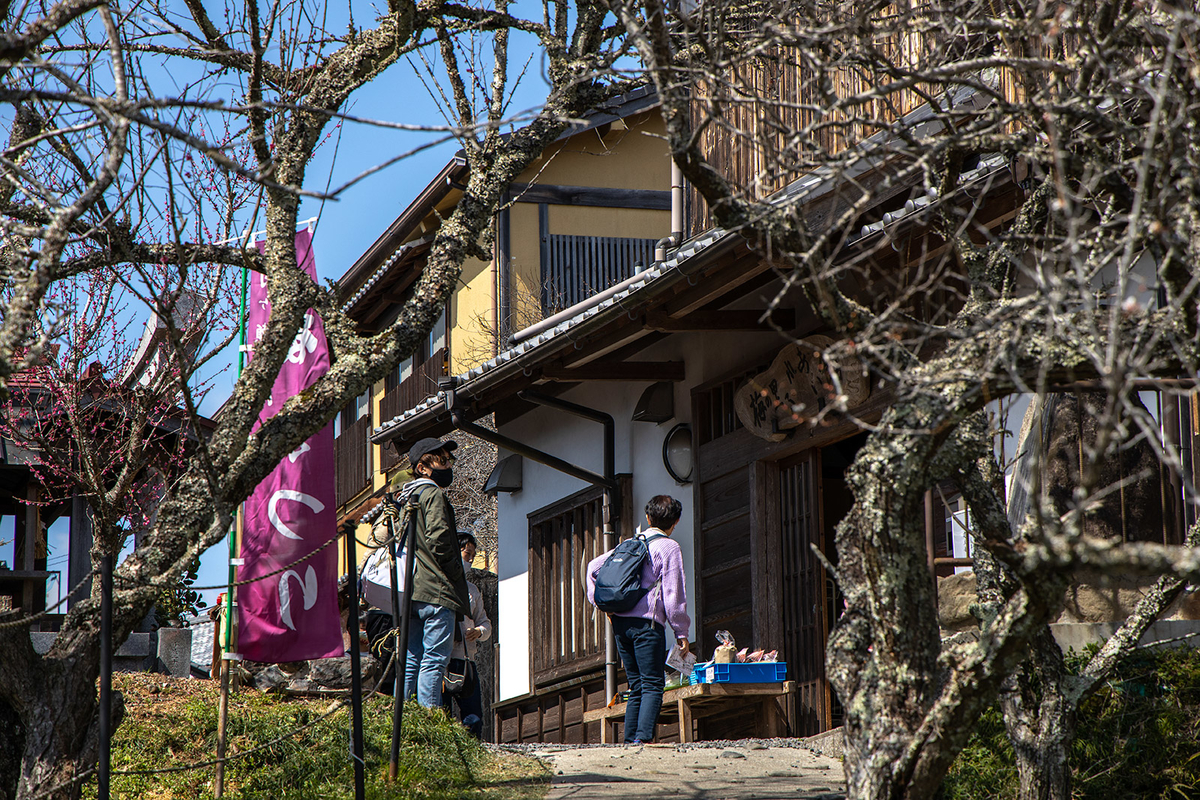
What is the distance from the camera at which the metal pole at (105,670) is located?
4.71 metres

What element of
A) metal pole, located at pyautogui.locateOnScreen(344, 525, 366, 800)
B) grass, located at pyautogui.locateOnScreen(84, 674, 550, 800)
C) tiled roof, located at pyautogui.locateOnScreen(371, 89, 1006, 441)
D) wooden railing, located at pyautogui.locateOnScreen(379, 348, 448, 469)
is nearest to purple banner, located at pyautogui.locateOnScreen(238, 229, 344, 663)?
metal pole, located at pyautogui.locateOnScreen(344, 525, 366, 800)

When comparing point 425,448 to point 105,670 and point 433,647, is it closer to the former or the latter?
point 433,647

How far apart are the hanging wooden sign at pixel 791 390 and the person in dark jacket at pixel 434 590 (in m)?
2.41

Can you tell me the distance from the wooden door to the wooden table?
0.51ft

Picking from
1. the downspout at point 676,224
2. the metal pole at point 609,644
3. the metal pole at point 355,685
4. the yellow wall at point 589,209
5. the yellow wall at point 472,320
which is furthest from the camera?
the yellow wall at point 472,320

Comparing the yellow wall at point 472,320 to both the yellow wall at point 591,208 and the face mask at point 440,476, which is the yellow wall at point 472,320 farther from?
the face mask at point 440,476

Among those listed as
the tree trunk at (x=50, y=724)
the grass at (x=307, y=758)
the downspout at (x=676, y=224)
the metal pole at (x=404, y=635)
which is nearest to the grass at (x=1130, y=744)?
the grass at (x=307, y=758)

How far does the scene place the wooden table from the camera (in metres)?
8.55

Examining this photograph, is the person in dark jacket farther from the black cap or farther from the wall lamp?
the wall lamp

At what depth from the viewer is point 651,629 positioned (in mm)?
7953

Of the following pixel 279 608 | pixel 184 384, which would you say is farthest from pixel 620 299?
pixel 184 384

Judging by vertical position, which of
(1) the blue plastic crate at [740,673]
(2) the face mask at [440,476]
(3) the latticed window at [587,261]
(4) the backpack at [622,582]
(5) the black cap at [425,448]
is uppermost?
(3) the latticed window at [587,261]

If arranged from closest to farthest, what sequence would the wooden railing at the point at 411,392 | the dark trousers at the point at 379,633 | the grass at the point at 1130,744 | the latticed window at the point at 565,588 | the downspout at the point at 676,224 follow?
the grass at the point at 1130,744 < the dark trousers at the point at 379,633 < the downspout at the point at 676,224 < the latticed window at the point at 565,588 < the wooden railing at the point at 411,392

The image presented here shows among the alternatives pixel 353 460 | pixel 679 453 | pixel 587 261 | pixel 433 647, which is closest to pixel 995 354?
pixel 433 647
